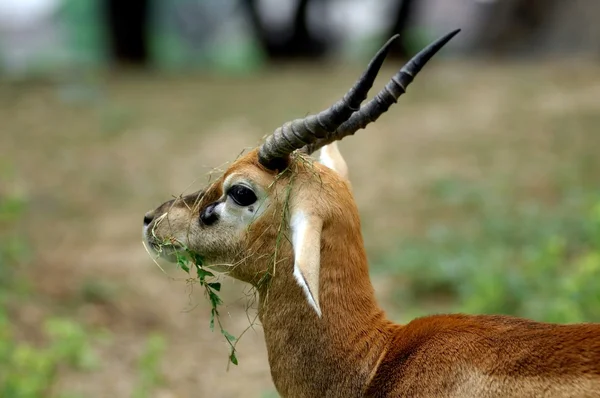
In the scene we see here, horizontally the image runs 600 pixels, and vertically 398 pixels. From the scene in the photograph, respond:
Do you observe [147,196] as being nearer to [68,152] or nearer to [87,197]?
[87,197]

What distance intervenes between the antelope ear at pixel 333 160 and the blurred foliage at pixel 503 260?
2301mm

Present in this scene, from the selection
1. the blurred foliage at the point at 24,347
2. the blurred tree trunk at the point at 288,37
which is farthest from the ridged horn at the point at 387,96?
the blurred tree trunk at the point at 288,37

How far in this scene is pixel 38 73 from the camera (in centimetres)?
1576

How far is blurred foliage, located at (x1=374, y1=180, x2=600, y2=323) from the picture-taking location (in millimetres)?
5852

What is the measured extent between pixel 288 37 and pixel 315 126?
16670mm

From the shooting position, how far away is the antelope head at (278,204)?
132 inches

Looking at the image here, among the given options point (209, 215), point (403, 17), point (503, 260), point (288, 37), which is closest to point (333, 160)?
point (209, 215)

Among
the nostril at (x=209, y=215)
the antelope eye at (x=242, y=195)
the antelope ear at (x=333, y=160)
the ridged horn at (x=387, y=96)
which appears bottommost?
the nostril at (x=209, y=215)

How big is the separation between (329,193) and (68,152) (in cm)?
841

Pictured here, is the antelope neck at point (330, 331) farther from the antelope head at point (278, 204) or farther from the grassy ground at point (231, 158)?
the grassy ground at point (231, 158)

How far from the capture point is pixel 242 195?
3.65 m

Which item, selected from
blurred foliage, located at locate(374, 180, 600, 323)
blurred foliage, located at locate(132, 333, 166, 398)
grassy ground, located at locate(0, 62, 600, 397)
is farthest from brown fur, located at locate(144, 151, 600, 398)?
blurred foliage, located at locate(374, 180, 600, 323)

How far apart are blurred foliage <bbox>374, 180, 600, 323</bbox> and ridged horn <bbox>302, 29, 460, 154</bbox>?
262cm

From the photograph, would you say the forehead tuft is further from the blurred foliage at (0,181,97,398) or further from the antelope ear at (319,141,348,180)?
the blurred foliage at (0,181,97,398)
